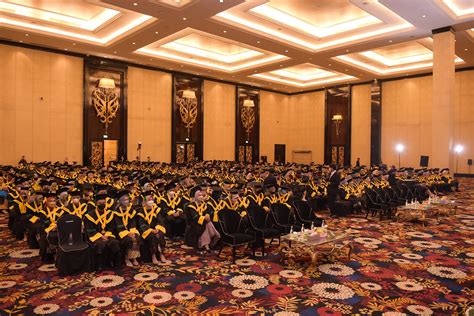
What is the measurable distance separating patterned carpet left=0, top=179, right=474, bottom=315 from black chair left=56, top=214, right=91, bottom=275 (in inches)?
6.6

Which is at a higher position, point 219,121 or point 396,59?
point 396,59

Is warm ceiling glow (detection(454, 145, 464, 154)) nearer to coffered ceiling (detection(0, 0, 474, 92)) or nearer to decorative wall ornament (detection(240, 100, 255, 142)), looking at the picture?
coffered ceiling (detection(0, 0, 474, 92))

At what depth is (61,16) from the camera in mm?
16766

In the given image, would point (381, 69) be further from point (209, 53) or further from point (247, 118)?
point (209, 53)

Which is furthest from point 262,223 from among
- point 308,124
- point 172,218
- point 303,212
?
point 308,124

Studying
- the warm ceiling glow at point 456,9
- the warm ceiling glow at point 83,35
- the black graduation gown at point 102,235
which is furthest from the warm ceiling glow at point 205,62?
the black graduation gown at point 102,235

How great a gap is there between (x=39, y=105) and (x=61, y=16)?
5.26 m

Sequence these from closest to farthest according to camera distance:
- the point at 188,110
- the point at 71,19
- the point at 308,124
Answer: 1. the point at 71,19
2. the point at 188,110
3. the point at 308,124

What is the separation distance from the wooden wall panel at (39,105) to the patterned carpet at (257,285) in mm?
13320

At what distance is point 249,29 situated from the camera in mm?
15836

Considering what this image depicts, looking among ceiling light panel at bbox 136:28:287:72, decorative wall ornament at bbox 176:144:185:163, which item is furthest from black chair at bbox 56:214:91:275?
decorative wall ornament at bbox 176:144:185:163

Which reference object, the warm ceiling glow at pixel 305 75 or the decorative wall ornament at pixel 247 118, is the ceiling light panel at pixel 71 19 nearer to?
the warm ceiling glow at pixel 305 75

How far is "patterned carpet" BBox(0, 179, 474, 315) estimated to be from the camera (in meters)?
4.75

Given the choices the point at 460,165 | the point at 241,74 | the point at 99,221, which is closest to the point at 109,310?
the point at 99,221
